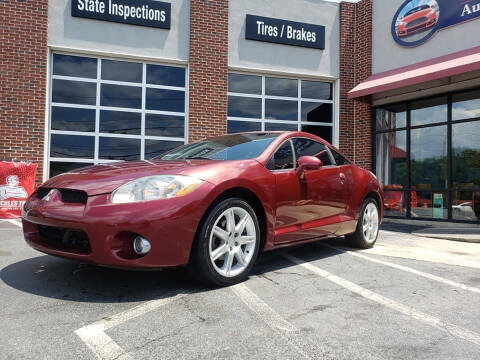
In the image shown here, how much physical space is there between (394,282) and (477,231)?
202 inches

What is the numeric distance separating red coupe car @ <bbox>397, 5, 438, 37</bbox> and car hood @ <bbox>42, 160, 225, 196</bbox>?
8810mm

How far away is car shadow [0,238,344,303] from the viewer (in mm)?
2936

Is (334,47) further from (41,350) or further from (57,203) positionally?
(41,350)

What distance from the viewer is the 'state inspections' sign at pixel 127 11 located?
30.7 ft

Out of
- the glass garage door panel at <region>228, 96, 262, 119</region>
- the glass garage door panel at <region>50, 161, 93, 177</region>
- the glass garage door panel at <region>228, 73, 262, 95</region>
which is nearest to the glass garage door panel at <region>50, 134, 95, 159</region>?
the glass garage door panel at <region>50, 161, 93, 177</region>

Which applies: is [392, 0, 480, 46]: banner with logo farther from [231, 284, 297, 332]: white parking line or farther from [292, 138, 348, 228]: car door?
[231, 284, 297, 332]: white parking line

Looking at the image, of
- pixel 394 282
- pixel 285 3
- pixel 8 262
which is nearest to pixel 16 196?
pixel 8 262

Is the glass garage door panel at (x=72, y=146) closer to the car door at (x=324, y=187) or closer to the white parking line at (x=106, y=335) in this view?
the car door at (x=324, y=187)

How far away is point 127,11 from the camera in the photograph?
964 centimetres

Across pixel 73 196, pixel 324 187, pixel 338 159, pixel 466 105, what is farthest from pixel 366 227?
pixel 466 105

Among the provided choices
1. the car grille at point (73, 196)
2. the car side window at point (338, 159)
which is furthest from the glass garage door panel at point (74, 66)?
the car grille at point (73, 196)

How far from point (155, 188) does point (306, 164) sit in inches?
62.8

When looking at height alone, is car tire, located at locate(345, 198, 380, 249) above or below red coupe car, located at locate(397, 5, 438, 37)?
below

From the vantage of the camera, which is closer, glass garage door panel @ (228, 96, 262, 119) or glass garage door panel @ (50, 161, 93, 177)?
glass garage door panel @ (50, 161, 93, 177)
